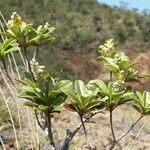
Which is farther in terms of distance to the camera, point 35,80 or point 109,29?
point 109,29

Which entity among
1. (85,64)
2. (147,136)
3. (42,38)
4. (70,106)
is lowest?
(85,64)

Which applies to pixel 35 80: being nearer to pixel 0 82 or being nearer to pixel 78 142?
pixel 78 142

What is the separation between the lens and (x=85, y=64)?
15102mm

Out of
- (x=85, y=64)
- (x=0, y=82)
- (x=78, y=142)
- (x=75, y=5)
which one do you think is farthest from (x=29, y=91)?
(x=75, y=5)

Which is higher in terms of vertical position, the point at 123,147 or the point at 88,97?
the point at 88,97

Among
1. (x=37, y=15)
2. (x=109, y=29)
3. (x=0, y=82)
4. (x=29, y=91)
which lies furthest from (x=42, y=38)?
(x=109, y=29)

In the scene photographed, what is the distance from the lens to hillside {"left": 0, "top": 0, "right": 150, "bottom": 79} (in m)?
15.8

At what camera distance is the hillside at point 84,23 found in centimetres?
1579

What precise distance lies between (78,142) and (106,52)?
2.64 meters

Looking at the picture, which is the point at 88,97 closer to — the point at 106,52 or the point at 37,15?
the point at 106,52

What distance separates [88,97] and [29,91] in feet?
0.61

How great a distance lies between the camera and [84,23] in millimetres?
17641

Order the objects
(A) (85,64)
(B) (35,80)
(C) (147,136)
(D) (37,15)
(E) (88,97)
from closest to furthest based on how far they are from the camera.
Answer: (E) (88,97), (B) (35,80), (C) (147,136), (A) (85,64), (D) (37,15)

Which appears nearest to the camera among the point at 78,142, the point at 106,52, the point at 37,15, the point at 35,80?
the point at 35,80
